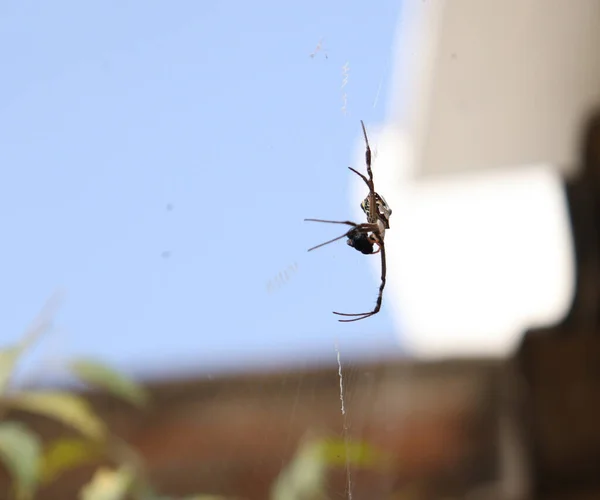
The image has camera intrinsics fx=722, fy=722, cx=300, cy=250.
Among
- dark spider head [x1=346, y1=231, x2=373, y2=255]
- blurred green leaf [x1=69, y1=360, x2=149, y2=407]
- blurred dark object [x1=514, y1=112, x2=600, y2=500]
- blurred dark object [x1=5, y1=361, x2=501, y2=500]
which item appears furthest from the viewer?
blurred dark object [x1=514, y1=112, x2=600, y2=500]

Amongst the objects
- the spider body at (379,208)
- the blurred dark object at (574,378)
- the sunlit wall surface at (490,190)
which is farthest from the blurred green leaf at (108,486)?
the blurred dark object at (574,378)

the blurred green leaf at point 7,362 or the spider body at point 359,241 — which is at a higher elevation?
the spider body at point 359,241

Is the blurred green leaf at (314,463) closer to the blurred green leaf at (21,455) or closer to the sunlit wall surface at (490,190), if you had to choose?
the blurred green leaf at (21,455)

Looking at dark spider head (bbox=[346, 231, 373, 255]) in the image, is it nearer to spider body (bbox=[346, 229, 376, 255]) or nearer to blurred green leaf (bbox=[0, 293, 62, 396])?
spider body (bbox=[346, 229, 376, 255])

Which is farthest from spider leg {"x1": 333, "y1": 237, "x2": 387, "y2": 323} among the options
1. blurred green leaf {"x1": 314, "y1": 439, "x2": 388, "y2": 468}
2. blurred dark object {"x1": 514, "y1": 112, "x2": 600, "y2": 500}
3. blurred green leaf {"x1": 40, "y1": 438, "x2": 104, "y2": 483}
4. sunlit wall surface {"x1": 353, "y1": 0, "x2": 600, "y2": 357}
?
blurred dark object {"x1": 514, "y1": 112, "x2": 600, "y2": 500}

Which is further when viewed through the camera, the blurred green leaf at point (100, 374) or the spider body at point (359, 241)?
the blurred green leaf at point (100, 374)

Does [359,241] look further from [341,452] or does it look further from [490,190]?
[490,190]

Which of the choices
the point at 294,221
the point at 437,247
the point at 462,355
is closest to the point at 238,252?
the point at 294,221

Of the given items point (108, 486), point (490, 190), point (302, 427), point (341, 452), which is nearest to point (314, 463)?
point (341, 452)
